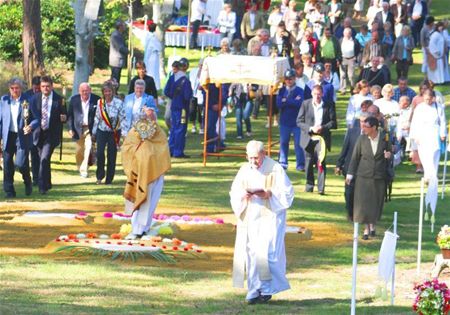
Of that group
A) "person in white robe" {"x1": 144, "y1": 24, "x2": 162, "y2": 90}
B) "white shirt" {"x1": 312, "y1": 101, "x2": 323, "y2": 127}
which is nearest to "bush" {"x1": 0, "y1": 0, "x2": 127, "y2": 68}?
"person in white robe" {"x1": 144, "y1": 24, "x2": 162, "y2": 90}

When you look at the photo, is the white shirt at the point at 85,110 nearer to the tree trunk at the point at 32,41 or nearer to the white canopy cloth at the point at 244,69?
the white canopy cloth at the point at 244,69

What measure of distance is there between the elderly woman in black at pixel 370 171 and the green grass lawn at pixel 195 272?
493 millimetres

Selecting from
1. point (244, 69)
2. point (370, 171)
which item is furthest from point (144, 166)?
point (244, 69)

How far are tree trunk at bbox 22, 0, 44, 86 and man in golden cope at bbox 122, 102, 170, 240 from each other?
1463cm

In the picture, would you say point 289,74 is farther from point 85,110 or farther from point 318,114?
point 85,110

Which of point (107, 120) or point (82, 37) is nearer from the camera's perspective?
point (107, 120)

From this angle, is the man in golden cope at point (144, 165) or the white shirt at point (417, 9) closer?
the man in golden cope at point (144, 165)

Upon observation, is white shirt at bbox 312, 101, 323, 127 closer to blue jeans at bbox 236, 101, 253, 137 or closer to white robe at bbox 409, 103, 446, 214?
white robe at bbox 409, 103, 446, 214

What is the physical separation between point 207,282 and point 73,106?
353 inches

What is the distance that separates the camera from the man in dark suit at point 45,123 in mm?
25172

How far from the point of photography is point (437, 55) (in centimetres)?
3922

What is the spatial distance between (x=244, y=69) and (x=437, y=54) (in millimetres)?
12353

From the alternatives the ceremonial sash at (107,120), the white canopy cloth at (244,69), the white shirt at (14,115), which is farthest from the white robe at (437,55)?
the white shirt at (14,115)

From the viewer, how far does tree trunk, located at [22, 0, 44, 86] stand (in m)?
34.8
